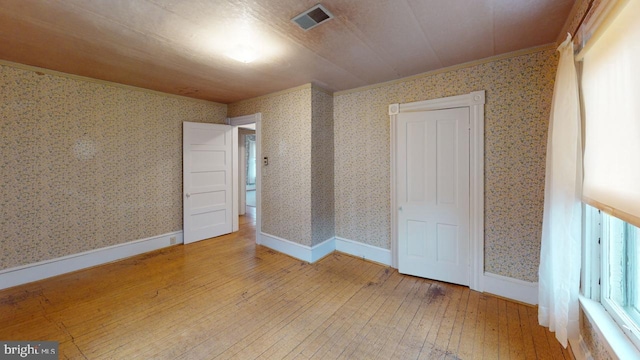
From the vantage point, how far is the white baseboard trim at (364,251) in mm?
3385

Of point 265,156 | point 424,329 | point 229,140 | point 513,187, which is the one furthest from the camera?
point 229,140

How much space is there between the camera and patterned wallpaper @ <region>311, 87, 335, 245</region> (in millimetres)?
3510

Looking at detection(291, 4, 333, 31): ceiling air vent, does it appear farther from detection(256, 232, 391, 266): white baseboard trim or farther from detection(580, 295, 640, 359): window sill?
detection(256, 232, 391, 266): white baseboard trim

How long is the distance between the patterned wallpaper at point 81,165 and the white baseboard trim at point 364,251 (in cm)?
279

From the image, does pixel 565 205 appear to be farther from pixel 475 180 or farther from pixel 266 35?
pixel 266 35

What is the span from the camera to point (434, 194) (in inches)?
115

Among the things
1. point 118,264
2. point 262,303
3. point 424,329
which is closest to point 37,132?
point 118,264

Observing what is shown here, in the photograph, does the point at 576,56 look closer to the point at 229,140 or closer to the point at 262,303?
the point at 262,303

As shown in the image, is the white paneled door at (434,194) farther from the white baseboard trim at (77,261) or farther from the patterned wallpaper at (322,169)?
the white baseboard trim at (77,261)

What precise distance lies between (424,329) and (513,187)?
1.63 meters

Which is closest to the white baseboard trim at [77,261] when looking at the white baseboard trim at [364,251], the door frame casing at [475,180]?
the white baseboard trim at [364,251]

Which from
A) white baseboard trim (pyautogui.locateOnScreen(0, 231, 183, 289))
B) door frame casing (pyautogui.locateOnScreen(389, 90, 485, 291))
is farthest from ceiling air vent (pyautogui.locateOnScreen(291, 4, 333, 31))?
white baseboard trim (pyautogui.locateOnScreen(0, 231, 183, 289))

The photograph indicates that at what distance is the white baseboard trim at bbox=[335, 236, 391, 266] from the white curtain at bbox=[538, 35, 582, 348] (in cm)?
180

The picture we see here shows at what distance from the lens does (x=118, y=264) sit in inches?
134
